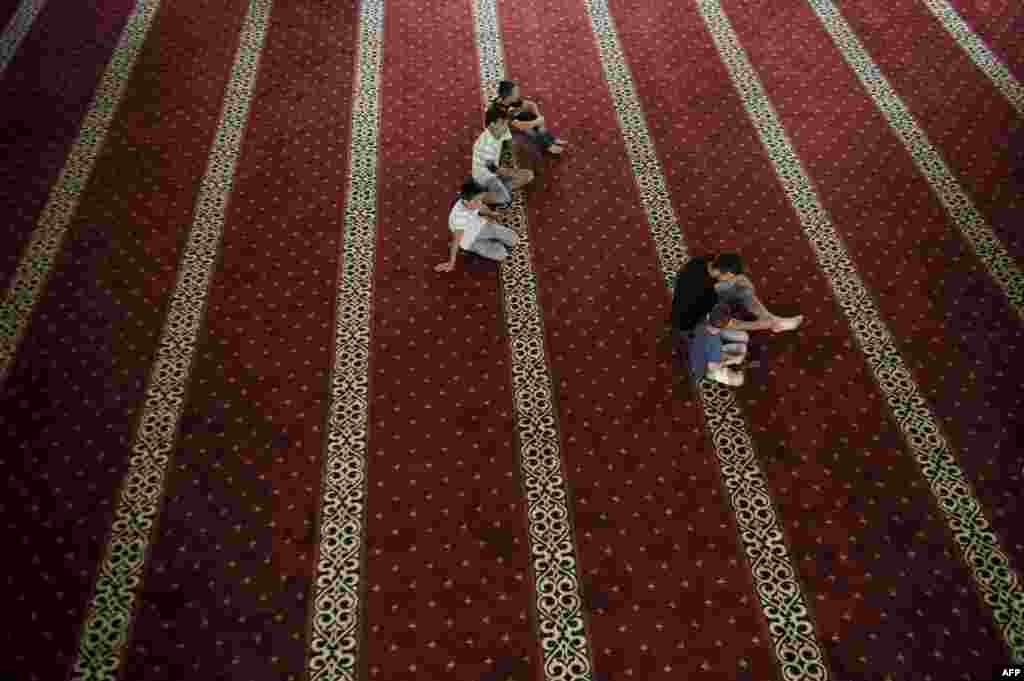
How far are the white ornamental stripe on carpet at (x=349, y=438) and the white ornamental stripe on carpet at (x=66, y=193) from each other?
1563 mm

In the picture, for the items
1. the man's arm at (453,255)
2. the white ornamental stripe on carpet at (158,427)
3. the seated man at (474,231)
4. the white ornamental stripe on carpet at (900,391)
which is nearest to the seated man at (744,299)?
the white ornamental stripe on carpet at (900,391)

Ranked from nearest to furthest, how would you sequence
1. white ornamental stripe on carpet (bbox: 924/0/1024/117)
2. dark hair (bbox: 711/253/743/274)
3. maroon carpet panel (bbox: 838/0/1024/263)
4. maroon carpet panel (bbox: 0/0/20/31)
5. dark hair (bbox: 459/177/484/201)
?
1. dark hair (bbox: 711/253/743/274)
2. dark hair (bbox: 459/177/484/201)
3. maroon carpet panel (bbox: 838/0/1024/263)
4. white ornamental stripe on carpet (bbox: 924/0/1024/117)
5. maroon carpet panel (bbox: 0/0/20/31)

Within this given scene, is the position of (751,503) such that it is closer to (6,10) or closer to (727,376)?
(727,376)

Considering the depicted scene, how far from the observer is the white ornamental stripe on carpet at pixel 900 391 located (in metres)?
2.95

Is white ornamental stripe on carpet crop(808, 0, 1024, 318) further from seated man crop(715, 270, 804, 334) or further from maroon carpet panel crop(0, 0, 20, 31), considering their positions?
maroon carpet panel crop(0, 0, 20, 31)

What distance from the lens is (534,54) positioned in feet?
16.8

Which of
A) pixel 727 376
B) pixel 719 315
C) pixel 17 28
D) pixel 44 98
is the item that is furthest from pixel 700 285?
pixel 17 28

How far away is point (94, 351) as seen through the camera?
3629 mm

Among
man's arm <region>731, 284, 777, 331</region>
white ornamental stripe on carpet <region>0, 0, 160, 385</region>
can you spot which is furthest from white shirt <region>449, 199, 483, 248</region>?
white ornamental stripe on carpet <region>0, 0, 160, 385</region>

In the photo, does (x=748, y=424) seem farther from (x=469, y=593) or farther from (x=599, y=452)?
(x=469, y=593)

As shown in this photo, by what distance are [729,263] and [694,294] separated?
22 cm

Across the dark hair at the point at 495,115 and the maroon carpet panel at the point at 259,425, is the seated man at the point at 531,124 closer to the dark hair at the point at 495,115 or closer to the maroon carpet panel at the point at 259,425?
the dark hair at the point at 495,115

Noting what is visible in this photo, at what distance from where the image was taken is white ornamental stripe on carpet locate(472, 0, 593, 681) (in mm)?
2834

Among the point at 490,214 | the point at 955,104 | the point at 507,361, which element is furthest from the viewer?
the point at 955,104
